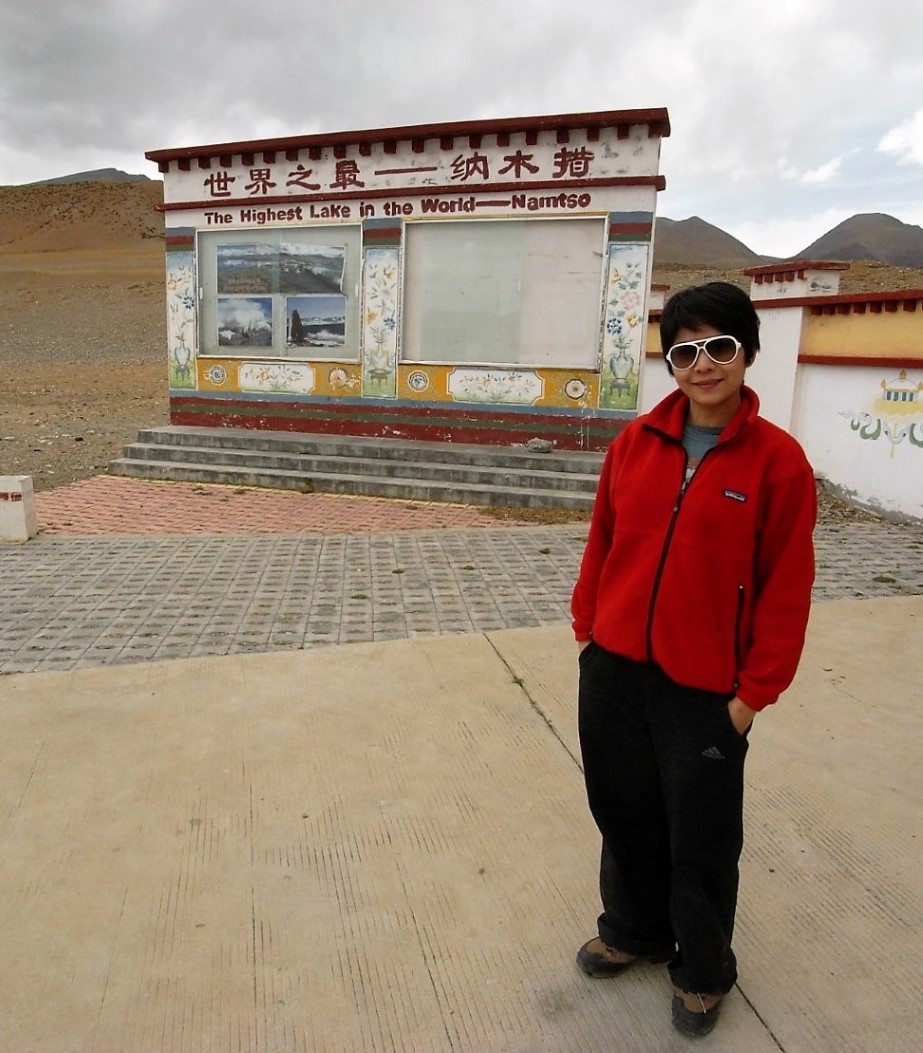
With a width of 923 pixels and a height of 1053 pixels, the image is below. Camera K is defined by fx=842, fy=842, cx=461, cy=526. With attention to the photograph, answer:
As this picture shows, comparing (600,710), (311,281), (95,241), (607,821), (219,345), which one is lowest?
(607,821)

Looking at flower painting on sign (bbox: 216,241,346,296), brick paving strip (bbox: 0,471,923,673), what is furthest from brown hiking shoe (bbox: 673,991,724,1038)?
flower painting on sign (bbox: 216,241,346,296)

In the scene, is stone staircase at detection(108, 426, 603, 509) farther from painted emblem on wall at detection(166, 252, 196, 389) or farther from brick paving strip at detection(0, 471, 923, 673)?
painted emblem on wall at detection(166, 252, 196, 389)

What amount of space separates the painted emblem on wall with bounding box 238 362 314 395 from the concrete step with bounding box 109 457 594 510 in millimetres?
1473

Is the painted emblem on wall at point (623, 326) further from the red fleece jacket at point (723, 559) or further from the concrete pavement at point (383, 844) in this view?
the red fleece jacket at point (723, 559)

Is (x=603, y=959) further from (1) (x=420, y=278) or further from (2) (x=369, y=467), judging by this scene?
(1) (x=420, y=278)

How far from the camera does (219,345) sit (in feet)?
36.6

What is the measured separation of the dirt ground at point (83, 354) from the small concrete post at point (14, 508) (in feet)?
9.28

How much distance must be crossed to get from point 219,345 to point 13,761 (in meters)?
8.53

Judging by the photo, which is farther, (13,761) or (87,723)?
(87,723)

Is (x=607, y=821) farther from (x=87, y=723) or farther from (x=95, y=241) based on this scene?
(x=95, y=241)

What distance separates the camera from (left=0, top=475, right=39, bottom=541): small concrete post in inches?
277

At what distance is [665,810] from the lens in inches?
86.7

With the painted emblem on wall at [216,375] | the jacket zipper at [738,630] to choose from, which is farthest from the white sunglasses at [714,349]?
the painted emblem on wall at [216,375]

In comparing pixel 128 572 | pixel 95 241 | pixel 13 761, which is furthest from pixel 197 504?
pixel 95 241
